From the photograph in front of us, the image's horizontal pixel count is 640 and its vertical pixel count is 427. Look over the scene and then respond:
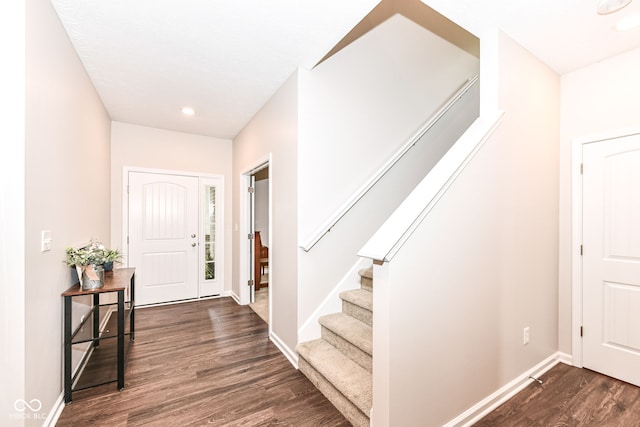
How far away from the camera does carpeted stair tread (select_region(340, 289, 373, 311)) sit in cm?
226

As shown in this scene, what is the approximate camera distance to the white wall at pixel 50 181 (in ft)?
4.94

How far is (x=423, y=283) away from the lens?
149 centimetres

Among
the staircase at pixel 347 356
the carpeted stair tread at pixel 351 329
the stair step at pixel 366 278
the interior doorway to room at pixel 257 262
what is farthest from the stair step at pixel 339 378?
the interior doorway to room at pixel 257 262

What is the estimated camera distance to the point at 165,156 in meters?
4.21

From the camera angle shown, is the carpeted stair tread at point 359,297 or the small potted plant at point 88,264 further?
the carpeted stair tread at point 359,297

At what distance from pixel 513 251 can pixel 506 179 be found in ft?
1.73

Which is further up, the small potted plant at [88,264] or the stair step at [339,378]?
the small potted plant at [88,264]

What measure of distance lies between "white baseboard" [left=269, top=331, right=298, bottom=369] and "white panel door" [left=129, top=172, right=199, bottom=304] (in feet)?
6.88

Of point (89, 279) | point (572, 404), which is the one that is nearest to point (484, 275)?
point (572, 404)

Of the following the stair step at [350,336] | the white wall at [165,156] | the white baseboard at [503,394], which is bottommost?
the white baseboard at [503,394]

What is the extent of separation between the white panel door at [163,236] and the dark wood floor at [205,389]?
42.8 inches

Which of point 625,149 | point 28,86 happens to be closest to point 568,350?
point 625,149

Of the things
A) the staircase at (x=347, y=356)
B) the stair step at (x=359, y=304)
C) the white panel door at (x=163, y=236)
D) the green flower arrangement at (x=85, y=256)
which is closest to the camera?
the staircase at (x=347, y=356)

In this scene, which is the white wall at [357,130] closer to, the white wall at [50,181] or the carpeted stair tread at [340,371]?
the carpeted stair tread at [340,371]
